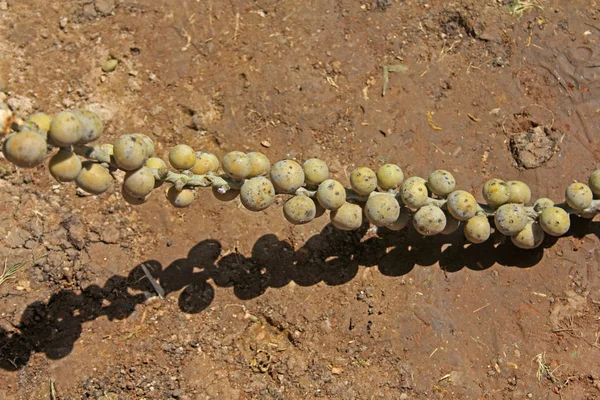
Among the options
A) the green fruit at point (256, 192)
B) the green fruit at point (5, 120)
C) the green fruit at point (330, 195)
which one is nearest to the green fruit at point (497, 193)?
the green fruit at point (330, 195)

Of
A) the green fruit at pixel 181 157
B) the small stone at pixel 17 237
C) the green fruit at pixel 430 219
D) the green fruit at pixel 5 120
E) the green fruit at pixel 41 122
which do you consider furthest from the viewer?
the small stone at pixel 17 237

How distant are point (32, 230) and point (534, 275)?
11.9 ft

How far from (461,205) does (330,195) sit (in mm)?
800

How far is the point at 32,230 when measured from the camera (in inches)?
156

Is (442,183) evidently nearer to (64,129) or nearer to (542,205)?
(542,205)

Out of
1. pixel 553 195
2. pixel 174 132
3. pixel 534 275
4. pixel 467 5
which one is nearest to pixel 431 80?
pixel 467 5

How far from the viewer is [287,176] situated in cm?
285

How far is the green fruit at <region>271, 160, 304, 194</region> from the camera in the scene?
9.36 feet

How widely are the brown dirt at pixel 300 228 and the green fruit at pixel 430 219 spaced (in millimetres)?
688

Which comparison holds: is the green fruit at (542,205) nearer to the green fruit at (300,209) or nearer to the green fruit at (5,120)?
the green fruit at (300,209)

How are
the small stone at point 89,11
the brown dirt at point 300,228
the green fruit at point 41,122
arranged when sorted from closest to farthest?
1. the green fruit at point 41,122
2. the brown dirt at point 300,228
3. the small stone at point 89,11

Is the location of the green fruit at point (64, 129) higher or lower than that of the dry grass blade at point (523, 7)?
higher

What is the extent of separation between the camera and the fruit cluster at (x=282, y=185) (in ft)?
7.70

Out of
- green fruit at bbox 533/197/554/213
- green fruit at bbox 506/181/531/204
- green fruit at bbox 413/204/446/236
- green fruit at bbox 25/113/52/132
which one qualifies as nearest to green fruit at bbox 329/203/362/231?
green fruit at bbox 413/204/446/236
